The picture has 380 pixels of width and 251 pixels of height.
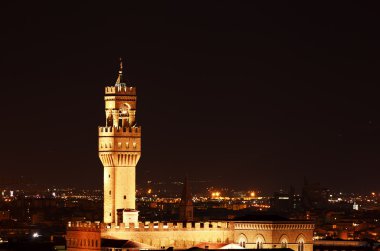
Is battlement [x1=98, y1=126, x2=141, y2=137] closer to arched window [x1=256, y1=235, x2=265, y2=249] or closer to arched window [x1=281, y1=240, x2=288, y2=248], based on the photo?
arched window [x1=256, y1=235, x2=265, y2=249]

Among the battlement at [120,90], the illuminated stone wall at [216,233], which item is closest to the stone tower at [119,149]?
the battlement at [120,90]

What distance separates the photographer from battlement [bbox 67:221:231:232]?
311 feet

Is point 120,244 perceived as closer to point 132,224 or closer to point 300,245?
point 132,224

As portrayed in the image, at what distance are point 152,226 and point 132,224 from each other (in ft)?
4.92

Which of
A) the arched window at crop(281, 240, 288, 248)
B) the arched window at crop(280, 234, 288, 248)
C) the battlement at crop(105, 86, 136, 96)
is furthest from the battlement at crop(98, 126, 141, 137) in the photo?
the arched window at crop(281, 240, 288, 248)

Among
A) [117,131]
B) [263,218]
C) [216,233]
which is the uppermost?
[117,131]

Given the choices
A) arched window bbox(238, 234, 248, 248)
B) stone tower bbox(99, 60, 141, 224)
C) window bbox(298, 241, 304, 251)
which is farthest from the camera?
stone tower bbox(99, 60, 141, 224)

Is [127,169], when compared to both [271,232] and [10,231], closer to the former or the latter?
[271,232]

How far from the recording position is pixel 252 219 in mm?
98250

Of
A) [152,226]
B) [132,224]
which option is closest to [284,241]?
[152,226]

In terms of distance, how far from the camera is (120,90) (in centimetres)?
9938

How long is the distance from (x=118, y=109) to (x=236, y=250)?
484 inches

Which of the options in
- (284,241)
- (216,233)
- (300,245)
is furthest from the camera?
(216,233)

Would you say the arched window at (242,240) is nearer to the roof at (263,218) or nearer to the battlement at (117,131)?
the roof at (263,218)
